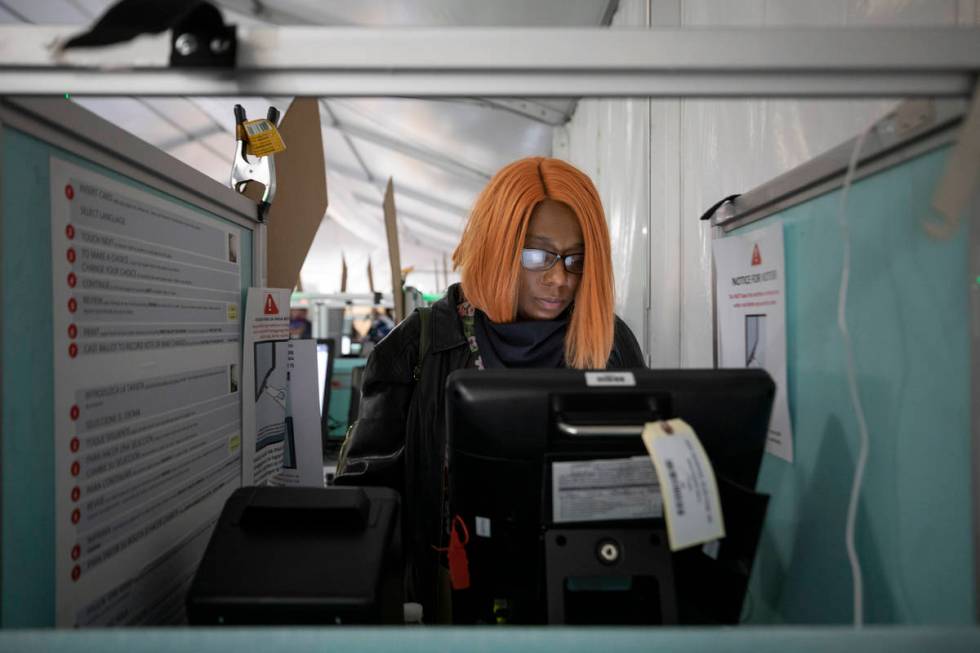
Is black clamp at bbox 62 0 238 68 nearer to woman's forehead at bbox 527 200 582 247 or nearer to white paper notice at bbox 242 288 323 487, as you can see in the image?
white paper notice at bbox 242 288 323 487

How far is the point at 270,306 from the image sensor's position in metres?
0.94

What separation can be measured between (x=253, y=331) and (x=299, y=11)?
8.62ft

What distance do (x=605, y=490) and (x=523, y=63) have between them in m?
0.41

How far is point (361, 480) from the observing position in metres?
1.18

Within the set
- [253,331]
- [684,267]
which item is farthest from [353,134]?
[253,331]

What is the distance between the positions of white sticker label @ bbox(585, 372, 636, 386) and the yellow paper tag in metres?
0.71

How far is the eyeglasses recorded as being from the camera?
1.20m

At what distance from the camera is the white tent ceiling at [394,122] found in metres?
2.32

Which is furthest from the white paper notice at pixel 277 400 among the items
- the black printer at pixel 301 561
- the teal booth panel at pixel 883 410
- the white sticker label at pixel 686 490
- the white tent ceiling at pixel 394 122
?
the teal booth panel at pixel 883 410

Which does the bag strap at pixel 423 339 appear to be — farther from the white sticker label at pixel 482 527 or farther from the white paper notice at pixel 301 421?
the white sticker label at pixel 482 527

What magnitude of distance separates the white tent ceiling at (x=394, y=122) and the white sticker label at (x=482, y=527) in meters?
0.53

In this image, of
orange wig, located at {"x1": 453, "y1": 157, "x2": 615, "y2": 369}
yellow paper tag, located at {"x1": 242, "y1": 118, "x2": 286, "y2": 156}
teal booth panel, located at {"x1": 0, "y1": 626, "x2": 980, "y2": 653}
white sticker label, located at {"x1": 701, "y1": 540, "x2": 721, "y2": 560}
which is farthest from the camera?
orange wig, located at {"x1": 453, "y1": 157, "x2": 615, "y2": 369}

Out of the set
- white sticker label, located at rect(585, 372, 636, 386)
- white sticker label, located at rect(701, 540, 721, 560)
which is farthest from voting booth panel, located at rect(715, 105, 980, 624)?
white sticker label, located at rect(585, 372, 636, 386)

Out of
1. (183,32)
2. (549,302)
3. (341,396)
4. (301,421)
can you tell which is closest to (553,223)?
(549,302)
